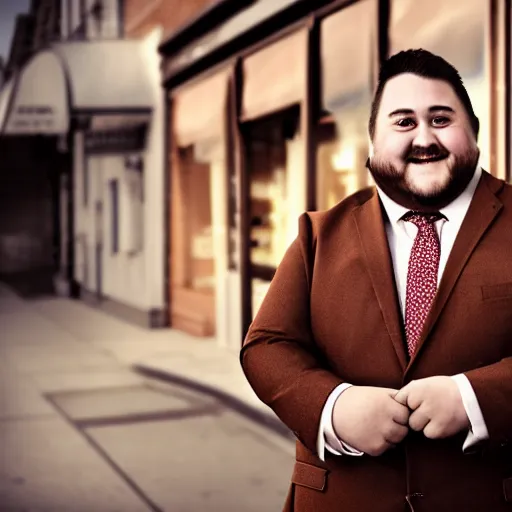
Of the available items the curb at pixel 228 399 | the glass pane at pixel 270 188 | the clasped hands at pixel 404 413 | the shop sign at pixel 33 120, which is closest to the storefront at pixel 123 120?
the shop sign at pixel 33 120

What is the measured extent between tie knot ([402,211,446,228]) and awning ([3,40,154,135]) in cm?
1091

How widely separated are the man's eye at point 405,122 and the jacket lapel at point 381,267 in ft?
0.61

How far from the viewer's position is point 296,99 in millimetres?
8031

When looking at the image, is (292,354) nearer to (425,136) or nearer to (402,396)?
(402,396)

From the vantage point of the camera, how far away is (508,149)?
519cm

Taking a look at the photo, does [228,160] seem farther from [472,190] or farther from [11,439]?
[472,190]

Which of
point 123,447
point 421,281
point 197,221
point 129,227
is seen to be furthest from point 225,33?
point 421,281

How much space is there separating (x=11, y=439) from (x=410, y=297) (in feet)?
16.3

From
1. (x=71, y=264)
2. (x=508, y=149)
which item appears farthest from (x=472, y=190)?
(x=71, y=264)

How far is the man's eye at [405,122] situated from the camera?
1.82 meters

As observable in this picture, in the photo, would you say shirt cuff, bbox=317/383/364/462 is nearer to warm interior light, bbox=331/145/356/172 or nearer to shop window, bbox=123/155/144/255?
warm interior light, bbox=331/145/356/172

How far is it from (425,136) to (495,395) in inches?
21.3

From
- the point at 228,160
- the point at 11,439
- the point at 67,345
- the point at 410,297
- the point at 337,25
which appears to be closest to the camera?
the point at 410,297

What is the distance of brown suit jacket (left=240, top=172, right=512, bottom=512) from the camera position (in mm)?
1747
